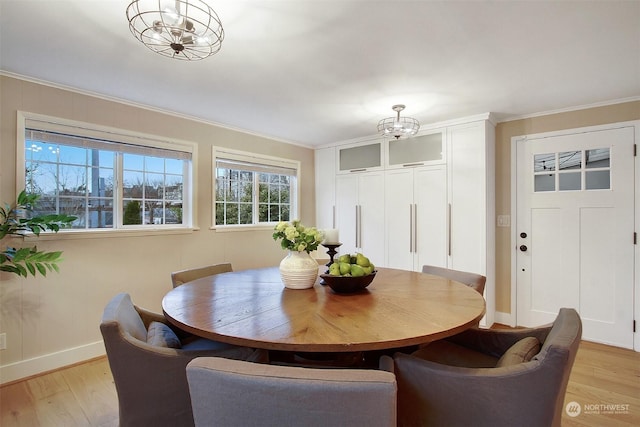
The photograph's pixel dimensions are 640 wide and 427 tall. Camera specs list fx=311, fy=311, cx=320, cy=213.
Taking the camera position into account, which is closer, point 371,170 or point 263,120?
point 263,120

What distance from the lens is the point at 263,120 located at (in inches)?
137

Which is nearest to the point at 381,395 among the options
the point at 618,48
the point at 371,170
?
the point at 618,48

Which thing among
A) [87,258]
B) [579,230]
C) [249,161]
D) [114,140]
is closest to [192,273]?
[87,258]

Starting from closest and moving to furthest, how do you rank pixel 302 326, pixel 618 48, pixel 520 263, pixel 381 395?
pixel 381 395 < pixel 302 326 < pixel 618 48 < pixel 520 263

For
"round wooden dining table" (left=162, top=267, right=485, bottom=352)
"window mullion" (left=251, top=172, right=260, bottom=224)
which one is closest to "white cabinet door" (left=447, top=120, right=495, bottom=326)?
"round wooden dining table" (left=162, top=267, right=485, bottom=352)

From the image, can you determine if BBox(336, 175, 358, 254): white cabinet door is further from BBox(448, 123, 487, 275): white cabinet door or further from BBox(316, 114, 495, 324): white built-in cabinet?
BBox(448, 123, 487, 275): white cabinet door

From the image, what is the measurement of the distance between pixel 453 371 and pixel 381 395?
0.50 metres

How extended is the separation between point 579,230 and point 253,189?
3626 mm

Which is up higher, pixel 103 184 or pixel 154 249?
pixel 103 184

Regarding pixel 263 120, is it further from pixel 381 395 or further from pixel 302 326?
pixel 381 395

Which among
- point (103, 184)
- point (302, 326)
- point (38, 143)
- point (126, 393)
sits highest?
point (38, 143)

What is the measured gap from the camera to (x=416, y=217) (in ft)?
12.2

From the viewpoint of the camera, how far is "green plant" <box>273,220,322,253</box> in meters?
1.75

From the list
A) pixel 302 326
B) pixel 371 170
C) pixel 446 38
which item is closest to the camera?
pixel 302 326
